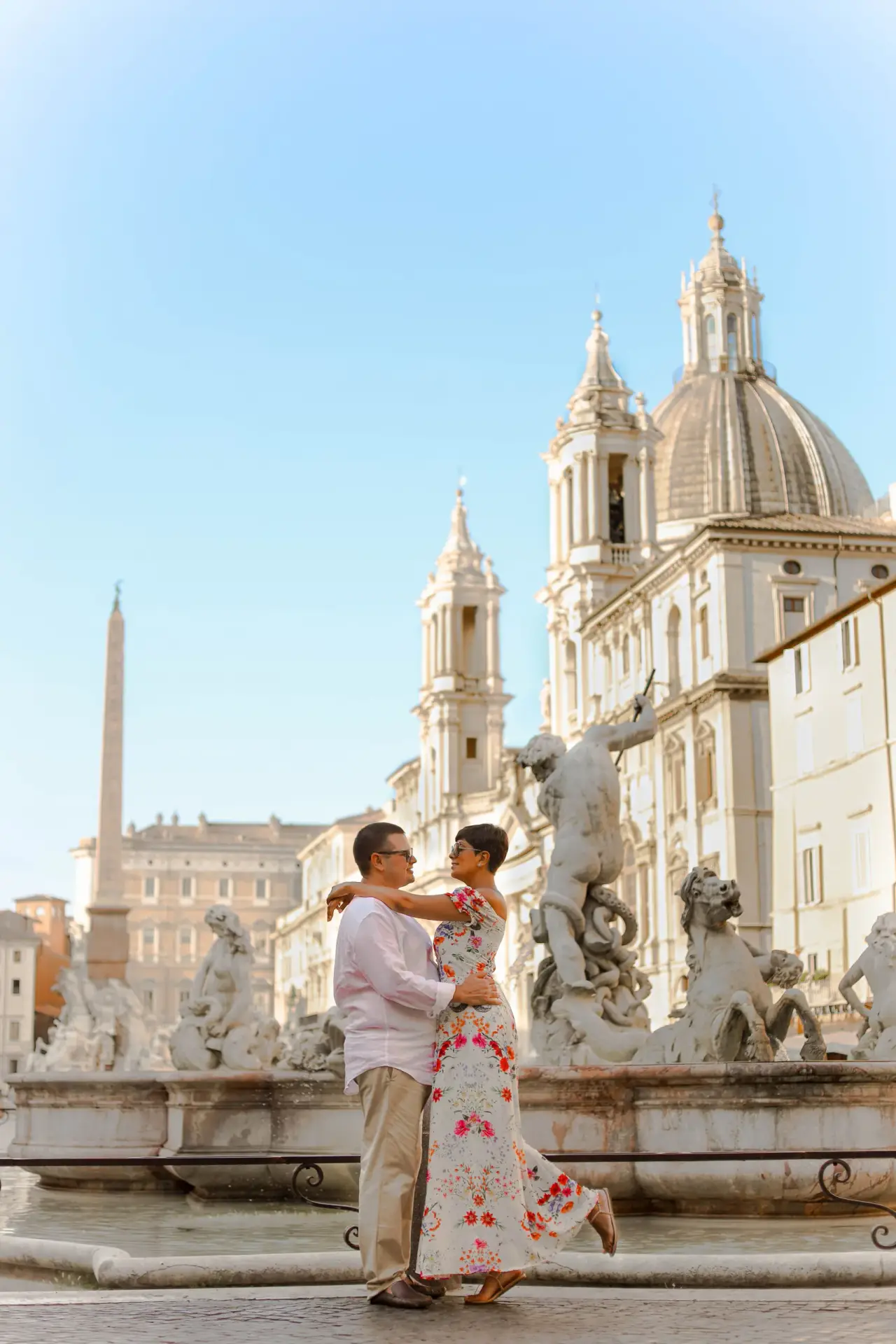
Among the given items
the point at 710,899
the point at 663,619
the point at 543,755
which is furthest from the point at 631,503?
the point at 710,899

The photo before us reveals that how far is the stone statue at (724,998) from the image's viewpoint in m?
10.3

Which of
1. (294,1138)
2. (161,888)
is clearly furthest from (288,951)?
(294,1138)

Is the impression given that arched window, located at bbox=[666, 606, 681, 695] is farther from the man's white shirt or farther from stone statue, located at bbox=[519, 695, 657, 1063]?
the man's white shirt

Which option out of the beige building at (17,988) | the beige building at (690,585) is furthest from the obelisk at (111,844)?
the beige building at (17,988)

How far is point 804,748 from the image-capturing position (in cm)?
4416

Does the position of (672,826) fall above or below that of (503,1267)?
above

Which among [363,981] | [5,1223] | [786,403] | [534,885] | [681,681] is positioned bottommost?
[5,1223]

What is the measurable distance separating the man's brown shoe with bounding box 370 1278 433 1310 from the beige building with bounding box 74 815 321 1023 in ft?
429

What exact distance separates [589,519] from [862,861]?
22.9m

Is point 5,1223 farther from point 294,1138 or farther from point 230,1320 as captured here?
point 230,1320

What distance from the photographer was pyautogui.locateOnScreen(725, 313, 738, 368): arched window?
7924 centimetres

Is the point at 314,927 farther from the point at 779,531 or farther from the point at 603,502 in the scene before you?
the point at 779,531

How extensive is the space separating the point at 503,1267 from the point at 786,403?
7125 centimetres

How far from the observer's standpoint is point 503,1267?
607 cm
